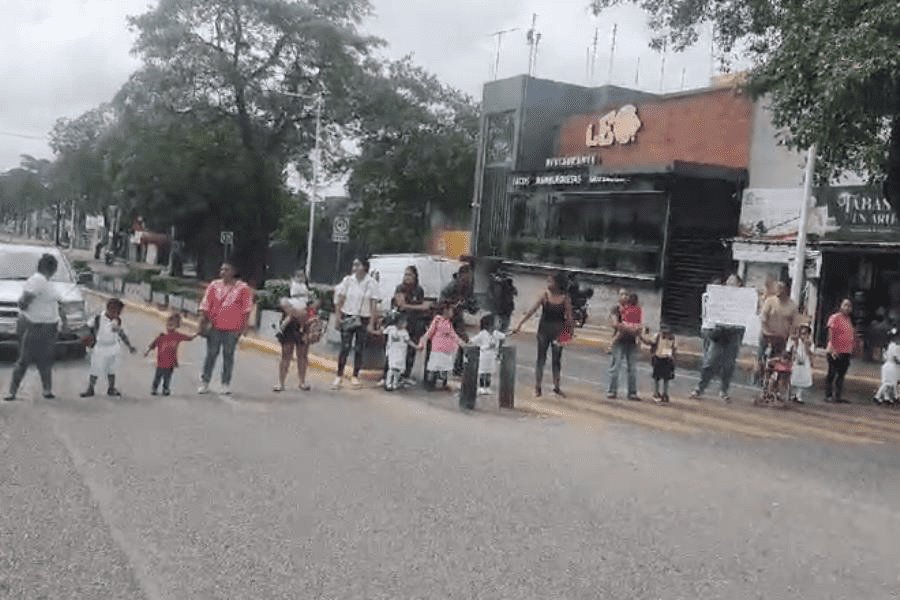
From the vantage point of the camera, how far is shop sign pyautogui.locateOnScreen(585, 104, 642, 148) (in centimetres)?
3119

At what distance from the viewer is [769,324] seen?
14031mm

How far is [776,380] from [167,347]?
26.9ft

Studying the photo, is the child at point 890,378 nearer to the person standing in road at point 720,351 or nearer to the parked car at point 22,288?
the person standing in road at point 720,351

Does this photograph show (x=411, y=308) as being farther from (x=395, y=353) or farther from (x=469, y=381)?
(x=469, y=381)

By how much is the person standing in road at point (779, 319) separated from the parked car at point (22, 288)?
31.1ft

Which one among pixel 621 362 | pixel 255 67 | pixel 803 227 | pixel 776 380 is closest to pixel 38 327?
pixel 621 362

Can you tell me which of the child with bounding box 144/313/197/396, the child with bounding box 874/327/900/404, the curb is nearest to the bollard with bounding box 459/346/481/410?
the curb

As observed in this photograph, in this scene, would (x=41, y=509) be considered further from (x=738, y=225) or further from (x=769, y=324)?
(x=738, y=225)

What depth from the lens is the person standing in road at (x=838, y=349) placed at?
15133 mm

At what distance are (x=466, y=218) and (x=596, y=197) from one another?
18745 mm

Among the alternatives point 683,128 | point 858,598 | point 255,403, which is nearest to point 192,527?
point 858,598

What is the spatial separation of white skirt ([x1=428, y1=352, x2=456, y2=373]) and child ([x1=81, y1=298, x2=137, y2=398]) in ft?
12.1

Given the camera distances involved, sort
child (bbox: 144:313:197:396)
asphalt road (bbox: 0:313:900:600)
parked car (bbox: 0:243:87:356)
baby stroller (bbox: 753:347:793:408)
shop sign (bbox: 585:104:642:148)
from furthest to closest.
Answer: shop sign (bbox: 585:104:642:148) → baby stroller (bbox: 753:347:793:408) → parked car (bbox: 0:243:87:356) → child (bbox: 144:313:197:396) → asphalt road (bbox: 0:313:900:600)

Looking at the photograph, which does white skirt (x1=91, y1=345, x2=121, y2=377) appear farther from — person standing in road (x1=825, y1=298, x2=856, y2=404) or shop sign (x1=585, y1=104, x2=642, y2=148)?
shop sign (x1=585, y1=104, x2=642, y2=148)
